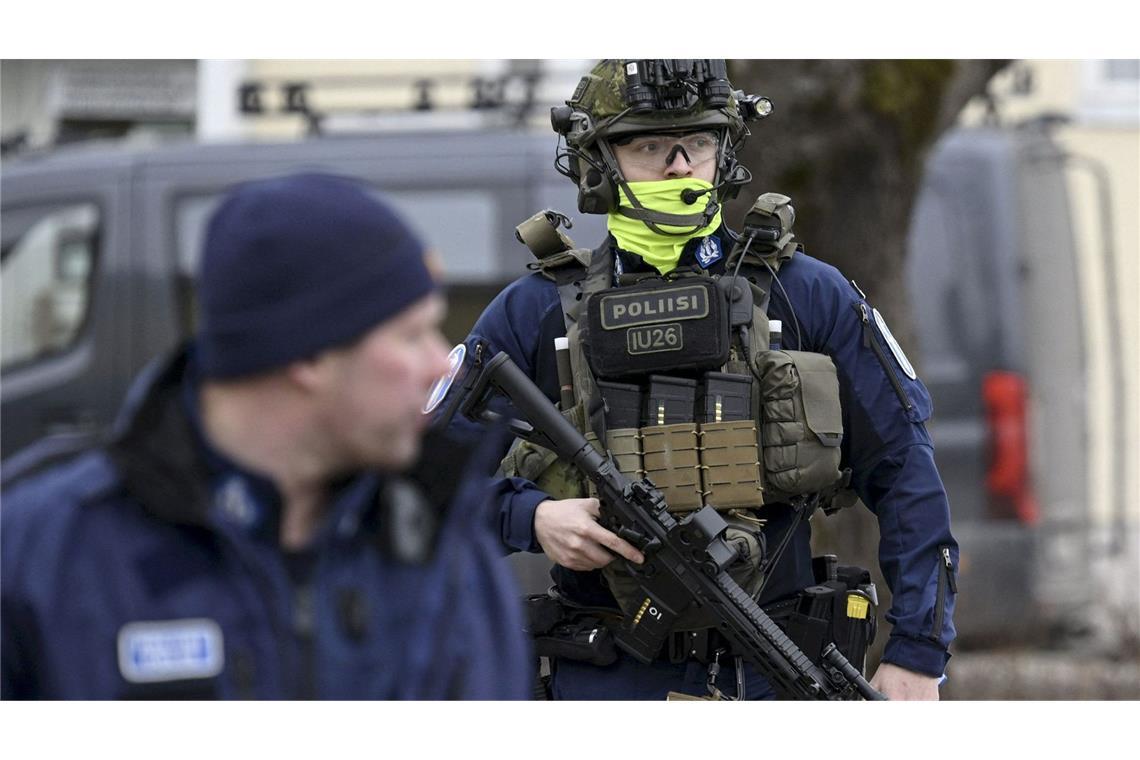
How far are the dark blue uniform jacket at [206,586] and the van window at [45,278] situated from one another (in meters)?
5.24

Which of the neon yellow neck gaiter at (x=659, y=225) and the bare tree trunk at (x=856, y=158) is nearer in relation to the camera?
the neon yellow neck gaiter at (x=659, y=225)

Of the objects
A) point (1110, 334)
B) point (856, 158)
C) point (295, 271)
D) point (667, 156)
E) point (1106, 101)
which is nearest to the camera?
point (295, 271)

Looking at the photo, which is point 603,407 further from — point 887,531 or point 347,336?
point 347,336

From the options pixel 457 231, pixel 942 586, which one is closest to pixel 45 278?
pixel 457 231

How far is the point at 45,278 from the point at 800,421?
190 inches

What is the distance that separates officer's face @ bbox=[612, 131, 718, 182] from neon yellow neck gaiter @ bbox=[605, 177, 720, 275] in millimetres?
20

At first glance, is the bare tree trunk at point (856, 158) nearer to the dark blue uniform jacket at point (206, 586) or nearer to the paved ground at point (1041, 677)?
the paved ground at point (1041, 677)

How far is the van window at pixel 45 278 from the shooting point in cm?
662

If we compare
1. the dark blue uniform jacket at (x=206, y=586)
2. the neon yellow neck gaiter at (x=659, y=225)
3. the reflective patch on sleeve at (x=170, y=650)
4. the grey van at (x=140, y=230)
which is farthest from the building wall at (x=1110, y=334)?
the reflective patch on sleeve at (x=170, y=650)

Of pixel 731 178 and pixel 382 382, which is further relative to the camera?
pixel 731 178

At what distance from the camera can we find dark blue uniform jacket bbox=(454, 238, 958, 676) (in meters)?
2.85

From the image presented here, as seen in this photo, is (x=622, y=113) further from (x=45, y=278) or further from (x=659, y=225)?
(x=45, y=278)

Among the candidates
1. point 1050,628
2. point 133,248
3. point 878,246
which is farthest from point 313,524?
point 1050,628

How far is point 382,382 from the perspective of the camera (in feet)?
5.28
